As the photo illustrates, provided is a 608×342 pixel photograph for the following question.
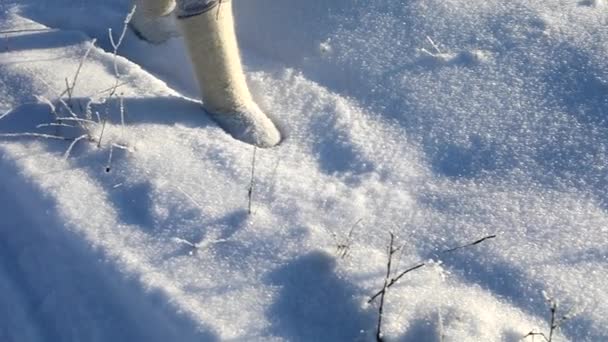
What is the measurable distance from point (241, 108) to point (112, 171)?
426mm

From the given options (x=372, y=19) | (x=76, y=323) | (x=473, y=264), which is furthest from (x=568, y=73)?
(x=76, y=323)

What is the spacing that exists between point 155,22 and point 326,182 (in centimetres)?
99

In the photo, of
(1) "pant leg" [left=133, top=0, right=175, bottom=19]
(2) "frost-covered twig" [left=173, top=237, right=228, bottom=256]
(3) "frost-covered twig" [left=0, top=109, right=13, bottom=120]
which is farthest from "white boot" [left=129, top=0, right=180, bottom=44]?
(2) "frost-covered twig" [left=173, top=237, right=228, bottom=256]

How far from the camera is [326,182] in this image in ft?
6.48

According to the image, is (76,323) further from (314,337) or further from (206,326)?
(314,337)

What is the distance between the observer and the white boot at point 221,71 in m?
2.00

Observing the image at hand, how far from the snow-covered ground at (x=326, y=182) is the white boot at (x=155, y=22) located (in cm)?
5

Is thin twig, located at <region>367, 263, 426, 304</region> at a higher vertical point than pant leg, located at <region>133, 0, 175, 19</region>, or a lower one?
lower

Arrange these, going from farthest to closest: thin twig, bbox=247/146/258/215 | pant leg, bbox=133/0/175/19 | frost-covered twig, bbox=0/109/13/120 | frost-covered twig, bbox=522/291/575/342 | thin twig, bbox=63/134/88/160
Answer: pant leg, bbox=133/0/175/19
frost-covered twig, bbox=0/109/13/120
thin twig, bbox=63/134/88/160
thin twig, bbox=247/146/258/215
frost-covered twig, bbox=522/291/575/342

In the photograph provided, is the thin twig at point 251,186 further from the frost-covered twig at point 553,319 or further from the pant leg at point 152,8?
the pant leg at point 152,8

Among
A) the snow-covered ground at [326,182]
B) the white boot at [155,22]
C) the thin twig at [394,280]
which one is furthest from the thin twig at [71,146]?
the thin twig at [394,280]

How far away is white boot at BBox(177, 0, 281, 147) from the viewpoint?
6.57 ft

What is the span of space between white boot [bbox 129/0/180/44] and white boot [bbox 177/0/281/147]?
49cm

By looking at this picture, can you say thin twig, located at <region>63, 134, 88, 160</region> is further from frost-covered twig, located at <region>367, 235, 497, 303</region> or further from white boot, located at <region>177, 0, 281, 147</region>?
frost-covered twig, located at <region>367, 235, 497, 303</region>
